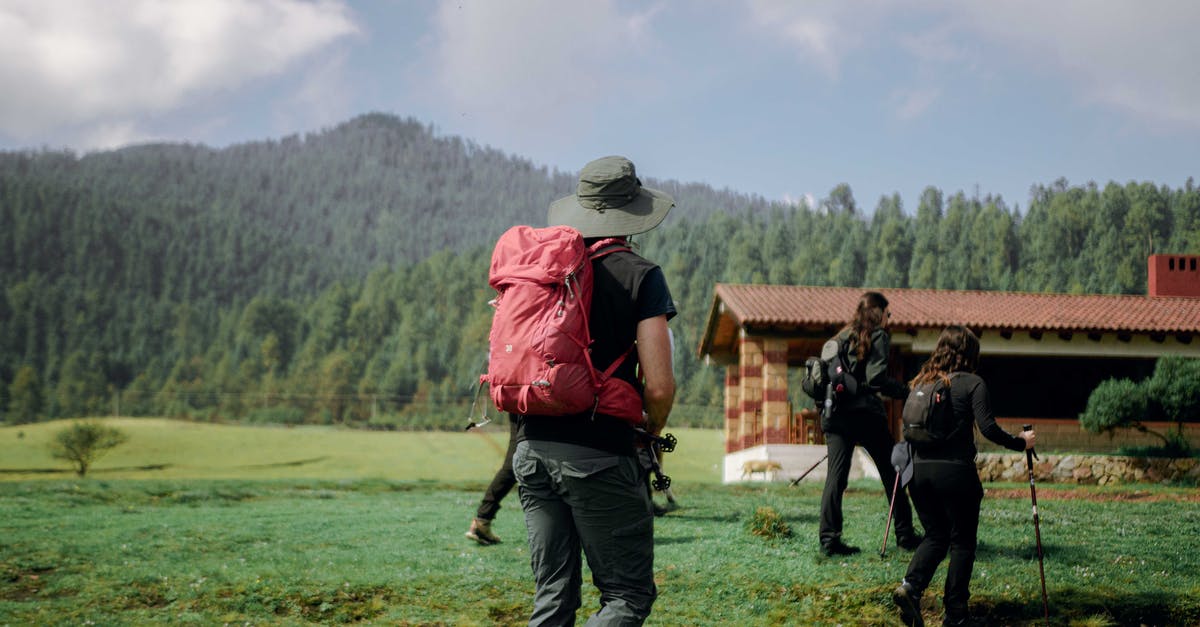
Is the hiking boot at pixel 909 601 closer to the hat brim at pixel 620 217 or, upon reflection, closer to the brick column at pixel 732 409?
the hat brim at pixel 620 217

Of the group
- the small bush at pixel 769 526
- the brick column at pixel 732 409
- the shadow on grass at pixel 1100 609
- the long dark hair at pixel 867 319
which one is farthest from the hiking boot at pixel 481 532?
the brick column at pixel 732 409

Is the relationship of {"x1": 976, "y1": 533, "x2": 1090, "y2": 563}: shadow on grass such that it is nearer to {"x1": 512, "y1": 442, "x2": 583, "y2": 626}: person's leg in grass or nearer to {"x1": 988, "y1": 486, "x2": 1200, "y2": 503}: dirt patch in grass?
{"x1": 988, "y1": 486, "x2": 1200, "y2": 503}: dirt patch in grass

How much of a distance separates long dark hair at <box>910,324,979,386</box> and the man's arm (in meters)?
3.06

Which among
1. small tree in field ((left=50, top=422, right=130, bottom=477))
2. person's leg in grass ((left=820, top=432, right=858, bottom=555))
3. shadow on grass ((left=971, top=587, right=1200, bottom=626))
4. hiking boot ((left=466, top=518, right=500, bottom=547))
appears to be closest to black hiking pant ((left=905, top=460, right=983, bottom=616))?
shadow on grass ((left=971, top=587, right=1200, bottom=626))

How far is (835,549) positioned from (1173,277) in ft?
76.9

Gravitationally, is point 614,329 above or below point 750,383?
above

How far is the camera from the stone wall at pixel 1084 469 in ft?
60.3

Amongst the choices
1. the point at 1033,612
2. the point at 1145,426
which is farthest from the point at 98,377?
the point at 1033,612

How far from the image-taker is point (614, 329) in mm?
4070

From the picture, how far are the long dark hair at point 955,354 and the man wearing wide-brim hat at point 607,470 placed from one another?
3094 millimetres

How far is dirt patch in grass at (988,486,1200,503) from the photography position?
13.6 metres

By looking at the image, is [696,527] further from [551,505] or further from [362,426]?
[362,426]

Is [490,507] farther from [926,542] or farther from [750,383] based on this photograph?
[750,383]

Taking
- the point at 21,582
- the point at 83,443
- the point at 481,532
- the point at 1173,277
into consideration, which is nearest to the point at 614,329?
the point at 481,532
